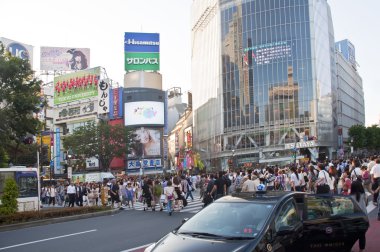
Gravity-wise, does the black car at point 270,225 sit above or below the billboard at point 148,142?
below

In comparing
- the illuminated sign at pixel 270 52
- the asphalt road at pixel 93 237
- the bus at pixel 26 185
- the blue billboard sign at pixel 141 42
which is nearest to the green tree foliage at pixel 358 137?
the illuminated sign at pixel 270 52

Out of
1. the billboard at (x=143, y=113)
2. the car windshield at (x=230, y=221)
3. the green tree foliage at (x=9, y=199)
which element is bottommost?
the green tree foliage at (x=9, y=199)

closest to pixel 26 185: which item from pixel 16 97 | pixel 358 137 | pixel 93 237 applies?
pixel 16 97

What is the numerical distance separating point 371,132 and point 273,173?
7954 cm

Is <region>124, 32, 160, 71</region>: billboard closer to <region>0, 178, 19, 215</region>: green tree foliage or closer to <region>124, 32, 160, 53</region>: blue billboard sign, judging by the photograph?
<region>124, 32, 160, 53</region>: blue billboard sign

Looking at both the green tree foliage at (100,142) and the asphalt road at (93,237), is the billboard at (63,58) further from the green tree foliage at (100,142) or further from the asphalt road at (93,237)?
the asphalt road at (93,237)

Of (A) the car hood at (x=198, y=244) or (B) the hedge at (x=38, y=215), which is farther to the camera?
(B) the hedge at (x=38, y=215)

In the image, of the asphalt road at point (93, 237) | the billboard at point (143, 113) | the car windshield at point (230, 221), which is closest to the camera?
the car windshield at point (230, 221)

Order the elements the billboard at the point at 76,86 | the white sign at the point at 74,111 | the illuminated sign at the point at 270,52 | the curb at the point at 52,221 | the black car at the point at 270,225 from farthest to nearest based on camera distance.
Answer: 1. the white sign at the point at 74,111
2. the billboard at the point at 76,86
3. the illuminated sign at the point at 270,52
4. the curb at the point at 52,221
5. the black car at the point at 270,225

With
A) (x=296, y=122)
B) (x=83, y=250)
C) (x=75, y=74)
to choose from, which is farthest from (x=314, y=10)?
(x=83, y=250)

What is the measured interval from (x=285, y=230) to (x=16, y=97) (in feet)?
63.5

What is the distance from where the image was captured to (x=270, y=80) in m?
69.7

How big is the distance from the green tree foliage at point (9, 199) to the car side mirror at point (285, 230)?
15887mm

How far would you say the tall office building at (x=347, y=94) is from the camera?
94.8 metres
